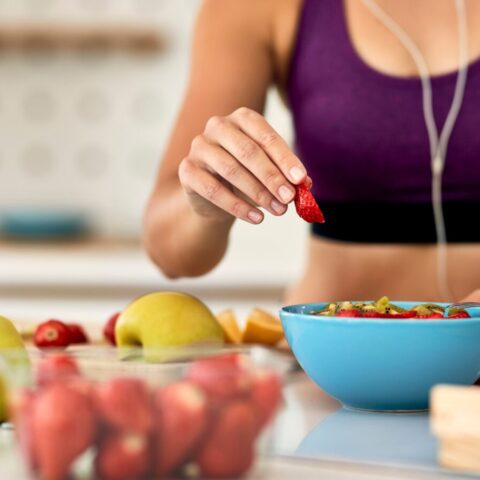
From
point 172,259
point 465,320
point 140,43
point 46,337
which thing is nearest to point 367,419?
point 465,320

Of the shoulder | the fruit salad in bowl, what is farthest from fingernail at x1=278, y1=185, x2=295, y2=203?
the shoulder

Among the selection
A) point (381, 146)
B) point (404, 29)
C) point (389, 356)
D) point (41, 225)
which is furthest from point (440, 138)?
point (41, 225)

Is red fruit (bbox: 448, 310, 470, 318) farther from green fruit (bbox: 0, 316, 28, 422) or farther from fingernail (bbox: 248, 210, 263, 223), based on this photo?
green fruit (bbox: 0, 316, 28, 422)

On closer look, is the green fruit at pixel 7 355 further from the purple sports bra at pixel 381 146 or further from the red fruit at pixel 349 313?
the purple sports bra at pixel 381 146

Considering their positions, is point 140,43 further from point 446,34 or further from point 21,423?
point 21,423

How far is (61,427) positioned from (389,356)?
0.31 metres

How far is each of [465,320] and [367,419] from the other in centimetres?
11

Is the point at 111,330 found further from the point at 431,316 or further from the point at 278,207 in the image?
the point at 431,316

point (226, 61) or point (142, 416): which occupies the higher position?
point (226, 61)

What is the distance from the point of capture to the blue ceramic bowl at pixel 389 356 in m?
0.77

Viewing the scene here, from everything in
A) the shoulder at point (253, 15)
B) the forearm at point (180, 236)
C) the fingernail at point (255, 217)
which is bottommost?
the forearm at point (180, 236)

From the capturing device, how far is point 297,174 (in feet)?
2.85

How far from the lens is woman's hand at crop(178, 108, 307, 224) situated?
0.89m

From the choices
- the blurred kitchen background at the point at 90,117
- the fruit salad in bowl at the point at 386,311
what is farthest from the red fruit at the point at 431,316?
the blurred kitchen background at the point at 90,117
